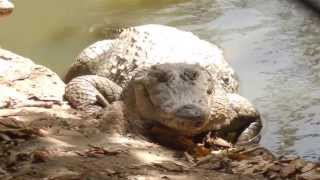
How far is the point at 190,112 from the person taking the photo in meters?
5.32

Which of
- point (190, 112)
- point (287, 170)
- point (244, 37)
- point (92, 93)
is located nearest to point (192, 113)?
point (190, 112)

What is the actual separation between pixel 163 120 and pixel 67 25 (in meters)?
4.17

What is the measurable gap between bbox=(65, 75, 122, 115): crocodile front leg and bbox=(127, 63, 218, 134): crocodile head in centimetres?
37

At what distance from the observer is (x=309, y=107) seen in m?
6.49

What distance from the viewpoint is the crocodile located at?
18.5 feet

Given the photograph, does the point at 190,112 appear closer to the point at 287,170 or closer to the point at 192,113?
the point at 192,113

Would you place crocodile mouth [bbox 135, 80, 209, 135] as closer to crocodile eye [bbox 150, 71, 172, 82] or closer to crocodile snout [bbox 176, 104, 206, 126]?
crocodile snout [bbox 176, 104, 206, 126]

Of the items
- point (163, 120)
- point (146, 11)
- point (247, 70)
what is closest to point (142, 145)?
point (163, 120)

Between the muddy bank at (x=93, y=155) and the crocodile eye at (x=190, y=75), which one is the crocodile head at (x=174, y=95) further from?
the muddy bank at (x=93, y=155)

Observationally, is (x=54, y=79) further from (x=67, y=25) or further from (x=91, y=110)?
(x=67, y=25)

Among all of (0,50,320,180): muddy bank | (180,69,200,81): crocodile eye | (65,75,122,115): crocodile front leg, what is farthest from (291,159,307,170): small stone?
(65,75,122,115): crocodile front leg

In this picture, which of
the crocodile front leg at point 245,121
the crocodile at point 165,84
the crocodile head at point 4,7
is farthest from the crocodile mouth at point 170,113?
the crocodile head at point 4,7

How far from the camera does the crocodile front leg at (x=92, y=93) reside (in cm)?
631

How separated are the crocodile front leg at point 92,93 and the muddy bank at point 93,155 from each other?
122 millimetres
